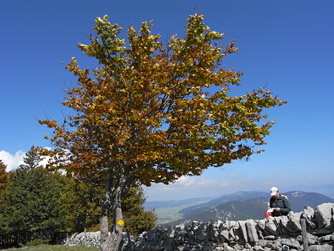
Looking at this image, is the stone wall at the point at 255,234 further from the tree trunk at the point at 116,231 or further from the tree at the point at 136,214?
the tree at the point at 136,214

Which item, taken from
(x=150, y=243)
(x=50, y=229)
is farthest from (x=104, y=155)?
(x=50, y=229)

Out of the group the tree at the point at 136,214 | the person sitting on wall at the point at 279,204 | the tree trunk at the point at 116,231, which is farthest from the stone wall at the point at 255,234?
the tree at the point at 136,214

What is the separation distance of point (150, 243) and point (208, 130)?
30.8 ft

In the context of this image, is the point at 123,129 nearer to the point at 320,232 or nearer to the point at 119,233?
the point at 119,233

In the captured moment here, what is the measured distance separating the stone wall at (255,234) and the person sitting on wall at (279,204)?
705 millimetres

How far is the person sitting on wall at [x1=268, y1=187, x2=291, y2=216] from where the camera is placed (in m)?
9.12

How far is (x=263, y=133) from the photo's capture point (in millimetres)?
8984

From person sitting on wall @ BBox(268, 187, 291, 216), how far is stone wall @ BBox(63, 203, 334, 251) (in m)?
0.71

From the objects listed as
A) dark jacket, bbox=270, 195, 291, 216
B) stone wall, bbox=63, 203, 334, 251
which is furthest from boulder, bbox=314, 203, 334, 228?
dark jacket, bbox=270, 195, 291, 216

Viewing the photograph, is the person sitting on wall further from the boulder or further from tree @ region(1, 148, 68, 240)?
tree @ region(1, 148, 68, 240)

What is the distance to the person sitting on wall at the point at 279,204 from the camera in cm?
912

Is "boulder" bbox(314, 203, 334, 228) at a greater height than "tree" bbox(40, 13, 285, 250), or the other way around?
"tree" bbox(40, 13, 285, 250)

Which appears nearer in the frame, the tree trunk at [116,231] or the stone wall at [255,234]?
the stone wall at [255,234]

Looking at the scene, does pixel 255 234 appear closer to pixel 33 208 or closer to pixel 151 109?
pixel 151 109
